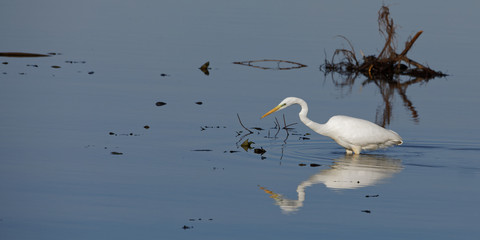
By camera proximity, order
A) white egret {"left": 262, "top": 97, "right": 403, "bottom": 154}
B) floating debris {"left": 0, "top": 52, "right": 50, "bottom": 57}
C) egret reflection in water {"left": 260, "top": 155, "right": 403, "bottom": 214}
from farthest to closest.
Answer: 1. floating debris {"left": 0, "top": 52, "right": 50, "bottom": 57}
2. white egret {"left": 262, "top": 97, "right": 403, "bottom": 154}
3. egret reflection in water {"left": 260, "top": 155, "right": 403, "bottom": 214}

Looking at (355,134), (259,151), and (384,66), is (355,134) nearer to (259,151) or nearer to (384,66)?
(259,151)

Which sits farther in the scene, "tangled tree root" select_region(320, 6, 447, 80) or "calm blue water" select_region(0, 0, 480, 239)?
"tangled tree root" select_region(320, 6, 447, 80)

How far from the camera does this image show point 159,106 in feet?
57.2

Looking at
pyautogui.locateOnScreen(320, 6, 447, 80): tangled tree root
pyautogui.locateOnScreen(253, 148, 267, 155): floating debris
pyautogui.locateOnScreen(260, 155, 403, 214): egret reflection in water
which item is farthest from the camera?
pyautogui.locateOnScreen(320, 6, 447, 80): tangled tree root

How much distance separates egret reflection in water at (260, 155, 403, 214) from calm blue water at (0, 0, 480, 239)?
37 mm

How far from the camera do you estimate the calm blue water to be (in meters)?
9.84

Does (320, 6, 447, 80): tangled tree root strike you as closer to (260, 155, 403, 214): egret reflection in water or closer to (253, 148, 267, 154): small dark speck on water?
(260, 155, 403, 214): egret reflection in water

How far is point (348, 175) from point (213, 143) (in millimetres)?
2599

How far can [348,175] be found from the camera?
41.7ft

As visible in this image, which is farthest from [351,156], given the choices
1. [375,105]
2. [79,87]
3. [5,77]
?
[5,77]

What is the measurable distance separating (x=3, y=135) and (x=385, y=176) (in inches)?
224

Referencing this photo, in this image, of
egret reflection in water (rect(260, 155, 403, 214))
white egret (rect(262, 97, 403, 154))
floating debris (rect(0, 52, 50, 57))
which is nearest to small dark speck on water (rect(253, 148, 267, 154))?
white egret (rect(262, 97, 403, 154))

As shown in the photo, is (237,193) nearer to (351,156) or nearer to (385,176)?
(385,176)

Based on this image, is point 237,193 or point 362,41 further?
point 362,41
